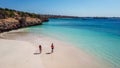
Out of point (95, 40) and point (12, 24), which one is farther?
point (12, 24)

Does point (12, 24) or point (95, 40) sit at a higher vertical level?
point (12, 24)

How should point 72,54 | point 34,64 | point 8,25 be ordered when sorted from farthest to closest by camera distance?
point 8,25 < point 72,54 < point 34,64

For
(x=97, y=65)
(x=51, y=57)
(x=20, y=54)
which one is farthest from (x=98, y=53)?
(x=20, y=54)

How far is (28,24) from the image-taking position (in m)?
64.9

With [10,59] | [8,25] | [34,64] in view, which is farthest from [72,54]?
[8,25]

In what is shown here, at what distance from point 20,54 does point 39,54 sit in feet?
7.15

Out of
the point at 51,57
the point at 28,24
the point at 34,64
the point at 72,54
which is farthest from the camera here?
the point at 28,24

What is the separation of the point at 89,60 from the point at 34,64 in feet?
19.5

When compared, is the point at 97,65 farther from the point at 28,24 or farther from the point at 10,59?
the point at 28,24

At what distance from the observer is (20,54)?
18.2 meters

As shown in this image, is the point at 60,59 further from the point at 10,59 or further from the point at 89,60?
the point at 10,59

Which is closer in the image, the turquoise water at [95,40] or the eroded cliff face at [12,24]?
the turquoise water at [95,40]

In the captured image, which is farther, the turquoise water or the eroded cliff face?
the eroded cliff face

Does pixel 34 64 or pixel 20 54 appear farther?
pixel 20 54
